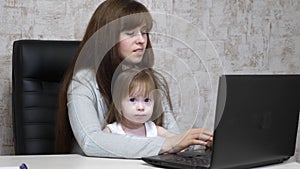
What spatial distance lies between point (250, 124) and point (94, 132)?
0.47 meters

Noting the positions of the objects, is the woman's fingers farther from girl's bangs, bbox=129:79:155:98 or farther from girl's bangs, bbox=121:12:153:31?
girl's bangs, bbox=121:12:153:31

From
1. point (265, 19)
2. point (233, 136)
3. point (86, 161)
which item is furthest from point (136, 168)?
point (265, 19)

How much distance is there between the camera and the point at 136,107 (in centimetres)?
161

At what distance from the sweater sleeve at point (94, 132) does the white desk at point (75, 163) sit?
3cm

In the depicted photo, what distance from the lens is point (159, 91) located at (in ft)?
5.80

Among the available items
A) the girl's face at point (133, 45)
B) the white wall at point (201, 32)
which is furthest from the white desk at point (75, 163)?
the white wall at point (201, 32)

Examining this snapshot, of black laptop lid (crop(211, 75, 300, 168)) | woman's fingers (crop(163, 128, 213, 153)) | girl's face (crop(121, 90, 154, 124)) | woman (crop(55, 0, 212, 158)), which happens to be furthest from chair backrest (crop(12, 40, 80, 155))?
black laptop lid (crop(211, 75, 300, 168))

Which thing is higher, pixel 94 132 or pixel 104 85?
pixel 104 85

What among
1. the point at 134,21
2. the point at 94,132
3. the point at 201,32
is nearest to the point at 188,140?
the point at 94,132

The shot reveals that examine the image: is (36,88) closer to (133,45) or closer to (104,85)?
(104,85)

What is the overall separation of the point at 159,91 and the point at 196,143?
28 cm

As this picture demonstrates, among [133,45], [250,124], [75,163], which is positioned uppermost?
[133,45]

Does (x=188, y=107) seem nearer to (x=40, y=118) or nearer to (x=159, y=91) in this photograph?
(x=159, y=91)

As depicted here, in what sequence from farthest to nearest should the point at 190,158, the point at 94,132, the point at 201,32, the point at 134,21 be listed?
the point at 201,32 → the point at 134,21 → the point at 94,132 → the point at 190,158
